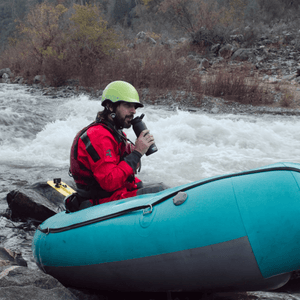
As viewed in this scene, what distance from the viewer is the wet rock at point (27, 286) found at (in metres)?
1.60

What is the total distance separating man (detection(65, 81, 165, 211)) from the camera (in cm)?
215

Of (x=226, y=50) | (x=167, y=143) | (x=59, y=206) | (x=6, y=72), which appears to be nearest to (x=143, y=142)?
(x=59, y=206)

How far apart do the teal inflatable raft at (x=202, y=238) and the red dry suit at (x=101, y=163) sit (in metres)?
0.26

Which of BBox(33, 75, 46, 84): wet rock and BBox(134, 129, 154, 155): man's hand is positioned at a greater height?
BBox(134, 129, 154, 155): man's hand

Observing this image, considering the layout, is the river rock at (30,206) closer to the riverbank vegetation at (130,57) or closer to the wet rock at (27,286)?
the wet rock at (27,286)

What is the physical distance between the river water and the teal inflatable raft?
2.36 meters

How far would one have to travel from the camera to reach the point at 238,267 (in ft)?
5.13

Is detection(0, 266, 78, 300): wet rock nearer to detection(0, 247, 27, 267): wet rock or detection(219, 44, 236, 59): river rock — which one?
detection(0, 247, 27, 267): wet rock

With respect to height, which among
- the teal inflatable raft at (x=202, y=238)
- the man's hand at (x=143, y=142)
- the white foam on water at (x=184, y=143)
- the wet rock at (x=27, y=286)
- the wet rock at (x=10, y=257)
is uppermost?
the man's hand at (x=143, y=142)

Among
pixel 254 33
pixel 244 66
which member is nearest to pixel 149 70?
pixel 244 66

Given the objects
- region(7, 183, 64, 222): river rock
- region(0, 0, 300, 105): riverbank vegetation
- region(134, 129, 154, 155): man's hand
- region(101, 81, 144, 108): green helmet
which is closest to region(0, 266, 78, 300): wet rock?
region(134, 129, 154, 155): man's hand

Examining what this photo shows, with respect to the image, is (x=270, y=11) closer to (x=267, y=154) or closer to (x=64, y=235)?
(x=267, y=154)

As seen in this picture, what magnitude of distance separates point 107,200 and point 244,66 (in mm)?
10489

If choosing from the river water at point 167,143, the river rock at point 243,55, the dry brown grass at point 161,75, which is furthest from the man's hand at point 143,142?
the river rock at point 243,55
